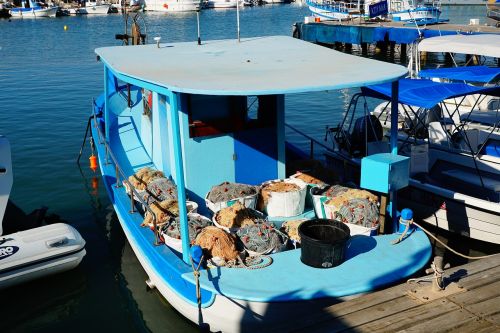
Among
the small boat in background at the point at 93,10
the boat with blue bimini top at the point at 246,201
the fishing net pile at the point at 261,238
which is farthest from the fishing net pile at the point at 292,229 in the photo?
the small boat in background at the point at 93,10

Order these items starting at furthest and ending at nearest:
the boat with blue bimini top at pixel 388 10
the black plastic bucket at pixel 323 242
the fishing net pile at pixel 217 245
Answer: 1. the boat with blue bimini top at pixel 388 10
2. the fishing net pile at pixel 217 245
3. the black plastic bucket at pixel 323 242

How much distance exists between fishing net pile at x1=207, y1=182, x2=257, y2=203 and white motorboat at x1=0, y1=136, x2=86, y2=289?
8.66ft

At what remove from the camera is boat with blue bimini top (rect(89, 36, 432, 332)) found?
21.8ft

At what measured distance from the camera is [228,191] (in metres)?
8.48

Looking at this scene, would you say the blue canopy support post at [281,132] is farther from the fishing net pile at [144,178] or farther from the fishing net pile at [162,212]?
the fishing net pile at [144,178]

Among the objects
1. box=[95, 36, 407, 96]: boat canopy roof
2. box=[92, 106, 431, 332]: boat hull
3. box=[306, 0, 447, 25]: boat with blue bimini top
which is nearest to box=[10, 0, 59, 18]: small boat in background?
box=[306, 0, 447, 25]: boat with blue bimini top

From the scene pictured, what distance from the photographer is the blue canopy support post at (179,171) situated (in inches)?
262

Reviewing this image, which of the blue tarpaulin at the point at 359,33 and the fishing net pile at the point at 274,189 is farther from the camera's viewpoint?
the blue tarpaulin at the point at 359,33

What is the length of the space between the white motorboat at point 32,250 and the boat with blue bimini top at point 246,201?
109cm

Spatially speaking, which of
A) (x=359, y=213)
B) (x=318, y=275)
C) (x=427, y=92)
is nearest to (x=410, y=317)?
(x=318, y=275)

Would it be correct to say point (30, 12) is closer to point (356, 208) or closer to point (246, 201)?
point (246, 201)

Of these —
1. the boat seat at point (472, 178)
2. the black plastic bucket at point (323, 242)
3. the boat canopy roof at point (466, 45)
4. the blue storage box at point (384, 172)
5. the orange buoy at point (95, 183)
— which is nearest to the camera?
the black plastic bucket at point (323, 242)

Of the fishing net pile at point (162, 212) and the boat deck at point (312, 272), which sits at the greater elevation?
the fishing net pile at point (162, 212)

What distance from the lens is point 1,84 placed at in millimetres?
27938
